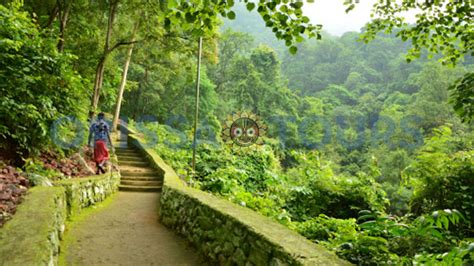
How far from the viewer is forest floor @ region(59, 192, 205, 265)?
469cm

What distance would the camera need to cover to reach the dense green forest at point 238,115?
11.8 feet

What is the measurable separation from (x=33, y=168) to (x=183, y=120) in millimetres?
25861

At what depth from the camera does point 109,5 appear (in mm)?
13211

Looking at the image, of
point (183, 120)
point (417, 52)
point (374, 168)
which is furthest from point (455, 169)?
point (183, 120)

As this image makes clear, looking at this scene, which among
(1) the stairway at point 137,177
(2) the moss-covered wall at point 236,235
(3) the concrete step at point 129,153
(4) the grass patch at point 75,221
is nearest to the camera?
(2) the moss-covered wall at point 236,235

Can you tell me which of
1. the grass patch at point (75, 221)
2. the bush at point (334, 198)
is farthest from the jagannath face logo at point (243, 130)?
the grass patch at point (75, 221)

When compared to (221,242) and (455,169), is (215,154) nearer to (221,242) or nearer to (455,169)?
(455,169)

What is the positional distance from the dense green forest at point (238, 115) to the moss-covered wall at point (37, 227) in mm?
1431

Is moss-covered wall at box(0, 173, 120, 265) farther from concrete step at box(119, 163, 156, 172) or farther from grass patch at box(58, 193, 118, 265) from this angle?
concrete step at box(119, 163, 156, 172)

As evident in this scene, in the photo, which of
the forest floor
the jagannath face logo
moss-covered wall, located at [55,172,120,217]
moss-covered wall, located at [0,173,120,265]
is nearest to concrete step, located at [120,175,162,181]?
moss-covered wall, located at [55,172,120,217]

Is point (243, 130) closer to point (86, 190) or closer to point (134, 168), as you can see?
point (134, 168)

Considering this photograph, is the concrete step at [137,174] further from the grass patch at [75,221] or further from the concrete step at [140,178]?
the grass patch at [75,221]

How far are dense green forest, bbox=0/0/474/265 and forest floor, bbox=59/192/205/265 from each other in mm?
1579

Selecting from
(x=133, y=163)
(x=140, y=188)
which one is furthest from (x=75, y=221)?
(x=133, y=163)
